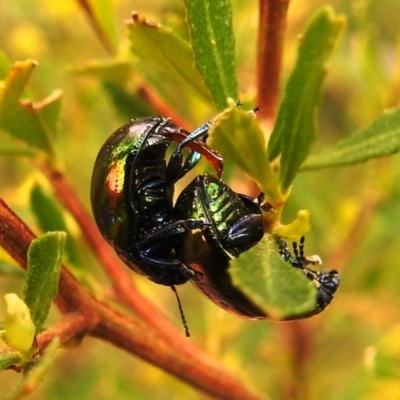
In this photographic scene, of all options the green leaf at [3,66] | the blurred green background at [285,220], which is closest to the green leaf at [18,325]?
the green leaf at [3,66]

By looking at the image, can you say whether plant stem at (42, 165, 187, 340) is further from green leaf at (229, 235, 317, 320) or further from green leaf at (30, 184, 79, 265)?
green leaf at (229, 235, 317, 320)

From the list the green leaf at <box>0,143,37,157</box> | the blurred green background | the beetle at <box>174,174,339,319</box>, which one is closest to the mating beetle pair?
the beetle at <box>174,174,339,319</box>

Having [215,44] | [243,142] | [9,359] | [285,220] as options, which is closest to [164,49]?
[215,44]

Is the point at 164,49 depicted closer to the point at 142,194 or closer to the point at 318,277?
the point at 142,194

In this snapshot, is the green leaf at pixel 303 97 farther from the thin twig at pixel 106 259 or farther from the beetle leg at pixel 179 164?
the thin twig at pixel 106 259

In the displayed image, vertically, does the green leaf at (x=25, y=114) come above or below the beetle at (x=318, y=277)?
above

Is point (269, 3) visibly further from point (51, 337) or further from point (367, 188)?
point (367, 188)

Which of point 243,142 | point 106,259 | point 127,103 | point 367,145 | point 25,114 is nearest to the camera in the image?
point 243,142
